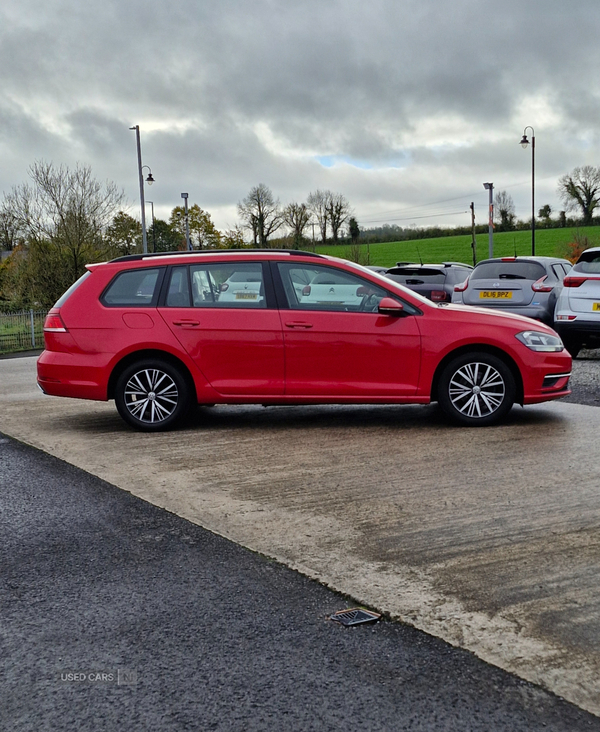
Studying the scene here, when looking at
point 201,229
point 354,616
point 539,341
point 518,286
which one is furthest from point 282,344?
point 201,229

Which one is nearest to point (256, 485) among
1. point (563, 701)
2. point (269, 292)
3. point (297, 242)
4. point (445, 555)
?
point (445, 555)

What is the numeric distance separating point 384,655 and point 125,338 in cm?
520

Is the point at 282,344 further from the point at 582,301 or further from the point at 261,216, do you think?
the point at 261,216

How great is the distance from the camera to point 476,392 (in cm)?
766

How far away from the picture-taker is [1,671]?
118 inches

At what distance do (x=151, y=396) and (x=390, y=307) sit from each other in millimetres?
2408

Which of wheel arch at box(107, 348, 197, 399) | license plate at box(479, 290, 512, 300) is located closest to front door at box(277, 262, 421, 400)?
wheel arch at box(107, 348, 197, 399)

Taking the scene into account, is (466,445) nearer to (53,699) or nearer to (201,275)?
(201,275)

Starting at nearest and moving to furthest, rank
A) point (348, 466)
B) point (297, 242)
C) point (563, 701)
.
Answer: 1. point (563, 701)
2. point (348, 466)
3. point (297, 242)

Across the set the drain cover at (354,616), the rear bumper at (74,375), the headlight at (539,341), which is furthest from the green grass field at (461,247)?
the drain cover at (354,616)

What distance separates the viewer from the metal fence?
26422 mm

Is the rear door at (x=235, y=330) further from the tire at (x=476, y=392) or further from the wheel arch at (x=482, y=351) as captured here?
the tire at (x=476, y=392)

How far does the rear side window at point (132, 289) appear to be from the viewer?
784 cm

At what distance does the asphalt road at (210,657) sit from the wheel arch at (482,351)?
3.77m
